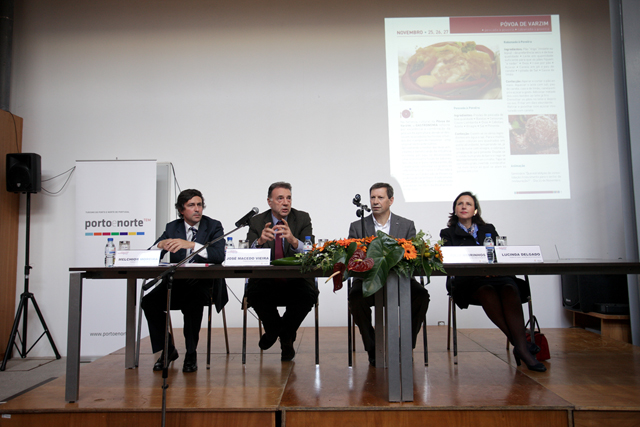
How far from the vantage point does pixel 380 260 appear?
6.40 feet

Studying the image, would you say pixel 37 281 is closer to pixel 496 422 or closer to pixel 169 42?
pixel 169 42

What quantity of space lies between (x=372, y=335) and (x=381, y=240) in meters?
0.92

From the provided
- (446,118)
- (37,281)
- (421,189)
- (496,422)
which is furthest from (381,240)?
(37,281)

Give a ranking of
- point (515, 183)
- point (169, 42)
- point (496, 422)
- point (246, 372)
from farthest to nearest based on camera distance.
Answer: point (169, 42)
point (515, 183)
point (246, 372)
point (496, 422)

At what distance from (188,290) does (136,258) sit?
0.54 m

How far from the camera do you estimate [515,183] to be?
14.0 ft

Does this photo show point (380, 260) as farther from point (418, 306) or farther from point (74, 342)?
point (74, 342)

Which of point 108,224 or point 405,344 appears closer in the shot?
point 405,344

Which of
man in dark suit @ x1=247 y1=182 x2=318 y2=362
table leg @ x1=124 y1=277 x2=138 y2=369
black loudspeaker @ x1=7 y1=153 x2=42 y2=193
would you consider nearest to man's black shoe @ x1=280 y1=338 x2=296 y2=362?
man in dark suit @ x1=247 y1=182 x2=318 y2=362

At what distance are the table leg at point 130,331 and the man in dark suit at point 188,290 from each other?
0.13 meters

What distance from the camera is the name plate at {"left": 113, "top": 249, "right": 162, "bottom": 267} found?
2226 millimetres

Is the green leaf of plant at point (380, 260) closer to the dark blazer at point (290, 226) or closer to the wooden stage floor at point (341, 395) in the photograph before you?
the wooden stage floor at point (341, 395)

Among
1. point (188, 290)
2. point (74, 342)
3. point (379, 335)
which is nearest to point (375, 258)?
point (379, 335)

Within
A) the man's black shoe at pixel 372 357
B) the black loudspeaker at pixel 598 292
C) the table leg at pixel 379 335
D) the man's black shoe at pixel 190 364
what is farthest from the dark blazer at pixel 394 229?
the black loudspeaker at pixel 598 292
